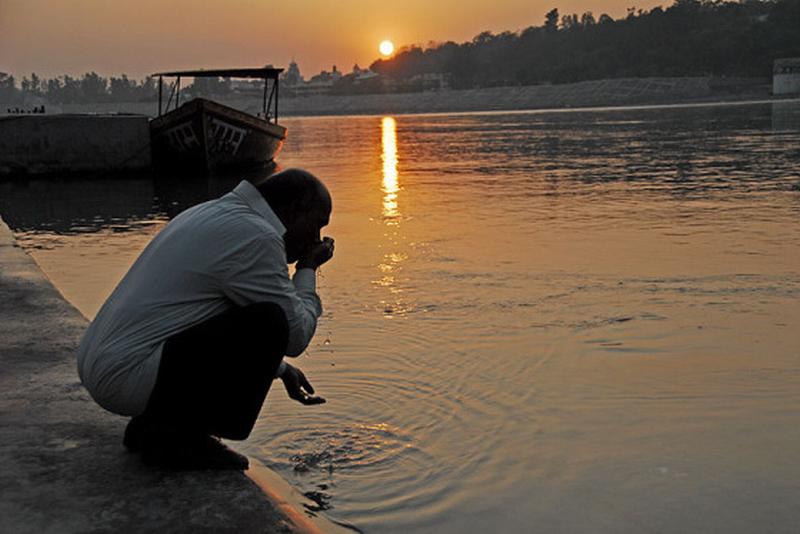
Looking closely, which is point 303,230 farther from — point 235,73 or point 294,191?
point 235,73

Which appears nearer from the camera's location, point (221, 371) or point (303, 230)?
point (221, 371)

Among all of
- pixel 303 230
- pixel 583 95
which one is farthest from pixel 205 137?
pixel 583 95

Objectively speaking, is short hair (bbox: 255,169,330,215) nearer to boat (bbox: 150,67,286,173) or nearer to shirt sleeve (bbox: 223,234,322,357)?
shirt sleeve (bbox: 223,234,322,357)

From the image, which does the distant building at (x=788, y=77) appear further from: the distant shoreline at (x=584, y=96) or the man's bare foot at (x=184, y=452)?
the man's bare foot at (x=184, y=452)

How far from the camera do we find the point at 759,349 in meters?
5.37

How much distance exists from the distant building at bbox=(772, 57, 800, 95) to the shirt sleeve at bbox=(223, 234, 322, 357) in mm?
99816

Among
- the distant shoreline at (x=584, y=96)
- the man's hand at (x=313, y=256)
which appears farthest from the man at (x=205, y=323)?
the distant shoreline at (x=584, y=96)

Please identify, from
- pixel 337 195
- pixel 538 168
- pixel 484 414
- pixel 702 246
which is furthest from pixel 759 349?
pixel 538 168

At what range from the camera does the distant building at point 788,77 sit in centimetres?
9300

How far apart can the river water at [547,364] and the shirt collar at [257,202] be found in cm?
114

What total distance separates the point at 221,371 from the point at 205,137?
65.4 ft

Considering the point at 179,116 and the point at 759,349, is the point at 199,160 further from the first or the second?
the point at 759,349

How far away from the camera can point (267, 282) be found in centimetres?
295

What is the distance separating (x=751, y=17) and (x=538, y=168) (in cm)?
13281
